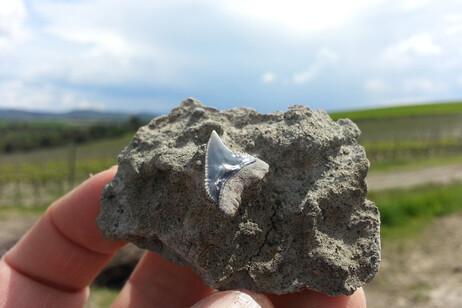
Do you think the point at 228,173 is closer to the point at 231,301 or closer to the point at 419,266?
the point at 231,301

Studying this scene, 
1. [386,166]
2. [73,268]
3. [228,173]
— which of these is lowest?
[386,166]

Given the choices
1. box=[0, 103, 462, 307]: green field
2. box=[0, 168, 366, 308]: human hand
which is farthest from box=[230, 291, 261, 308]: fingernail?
box=[0, 103, 462, 307]: green field

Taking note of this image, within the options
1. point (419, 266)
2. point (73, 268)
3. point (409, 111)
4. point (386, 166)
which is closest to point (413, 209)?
point (419, 266)

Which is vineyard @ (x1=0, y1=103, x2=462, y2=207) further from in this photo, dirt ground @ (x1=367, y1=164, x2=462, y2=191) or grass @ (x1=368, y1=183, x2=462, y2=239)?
grass @ (x1=368, y1=183, x2=462, y2=239)

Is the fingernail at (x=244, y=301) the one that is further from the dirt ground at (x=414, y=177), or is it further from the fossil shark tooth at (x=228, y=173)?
the dirt ground at (x=414, y=177)

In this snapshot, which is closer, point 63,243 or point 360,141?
point 63,243
